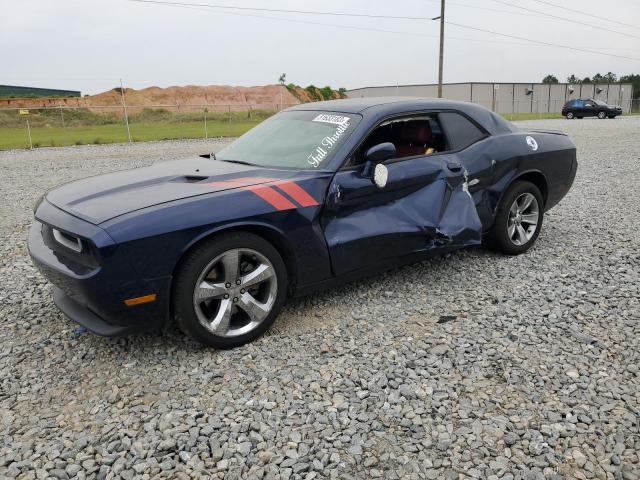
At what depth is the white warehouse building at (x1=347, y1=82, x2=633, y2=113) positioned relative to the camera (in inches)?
2168

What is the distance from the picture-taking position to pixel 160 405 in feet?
9.16

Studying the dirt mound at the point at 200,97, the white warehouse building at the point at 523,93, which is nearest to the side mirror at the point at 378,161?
the white warehouse building at the point at 523,93

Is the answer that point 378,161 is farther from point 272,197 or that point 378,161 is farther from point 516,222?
point 516,222

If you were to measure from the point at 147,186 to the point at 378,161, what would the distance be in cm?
159

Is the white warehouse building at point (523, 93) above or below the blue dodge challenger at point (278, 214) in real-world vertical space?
above

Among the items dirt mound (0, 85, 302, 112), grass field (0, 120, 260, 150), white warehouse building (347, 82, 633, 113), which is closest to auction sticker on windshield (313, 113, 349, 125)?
grass field (0, 120, 260, 150)

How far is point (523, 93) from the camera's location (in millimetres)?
56844

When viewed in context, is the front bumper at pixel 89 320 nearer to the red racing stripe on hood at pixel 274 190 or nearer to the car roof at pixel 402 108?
the red racing stripe on hood at pixel 274 190

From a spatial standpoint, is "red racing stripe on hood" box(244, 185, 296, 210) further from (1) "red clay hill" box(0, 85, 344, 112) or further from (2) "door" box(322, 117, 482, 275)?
(1) "red clay hill" box(0, 85, 344, 112)

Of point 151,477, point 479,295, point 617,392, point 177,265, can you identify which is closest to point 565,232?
point 479,295

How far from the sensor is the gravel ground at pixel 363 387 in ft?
7.80

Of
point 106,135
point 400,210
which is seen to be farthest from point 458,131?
point 106,135

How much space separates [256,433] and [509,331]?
1.90 metres

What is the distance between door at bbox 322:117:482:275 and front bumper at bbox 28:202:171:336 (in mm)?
1228
